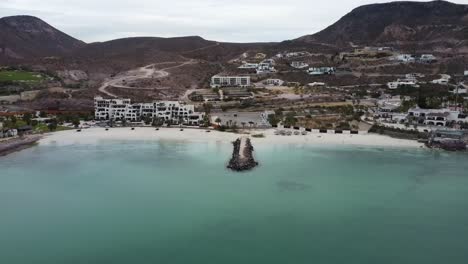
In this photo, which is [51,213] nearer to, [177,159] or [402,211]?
[177,159]

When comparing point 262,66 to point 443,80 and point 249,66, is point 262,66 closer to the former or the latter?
point 249,66

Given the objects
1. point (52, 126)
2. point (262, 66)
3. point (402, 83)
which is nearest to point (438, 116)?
point (402, 83)

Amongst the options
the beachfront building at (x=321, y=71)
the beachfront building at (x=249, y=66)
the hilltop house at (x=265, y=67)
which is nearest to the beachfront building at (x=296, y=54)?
the hilltop house at (x=265, y=67)

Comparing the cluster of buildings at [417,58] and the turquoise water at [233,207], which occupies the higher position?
the cluster of buildings at [417,58]

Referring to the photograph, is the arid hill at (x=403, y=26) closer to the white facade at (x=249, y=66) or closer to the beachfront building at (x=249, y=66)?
the beachfront building at (x=249, y=66)

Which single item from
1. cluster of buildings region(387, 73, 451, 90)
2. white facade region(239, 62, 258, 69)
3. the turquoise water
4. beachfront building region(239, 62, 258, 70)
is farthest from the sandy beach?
white facade region(239, 62, 258, 69)

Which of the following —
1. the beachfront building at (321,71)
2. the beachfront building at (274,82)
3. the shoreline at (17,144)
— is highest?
the beachfront building at (321,71)

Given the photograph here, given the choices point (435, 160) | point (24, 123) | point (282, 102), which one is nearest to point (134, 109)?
point (24, 123)
